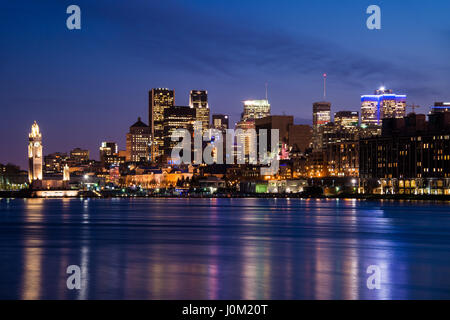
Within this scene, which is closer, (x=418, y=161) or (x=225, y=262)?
(x=225, y=262)

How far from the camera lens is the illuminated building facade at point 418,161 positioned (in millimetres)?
176375

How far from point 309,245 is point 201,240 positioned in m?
8.76

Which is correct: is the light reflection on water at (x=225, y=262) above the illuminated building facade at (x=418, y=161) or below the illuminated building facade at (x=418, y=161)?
below

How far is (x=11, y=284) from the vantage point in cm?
2805

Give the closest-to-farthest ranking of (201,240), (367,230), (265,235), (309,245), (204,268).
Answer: (204,268) → (309,245) → (201,240) → (265,235) → (367,230)

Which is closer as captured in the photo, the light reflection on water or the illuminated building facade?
the light reflection on water

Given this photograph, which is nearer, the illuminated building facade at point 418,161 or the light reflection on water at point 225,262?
the light reflection on water at point 225,262

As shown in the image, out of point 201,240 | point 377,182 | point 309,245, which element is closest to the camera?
point 309,245

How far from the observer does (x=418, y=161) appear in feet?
606

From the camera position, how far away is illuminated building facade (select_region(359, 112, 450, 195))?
176 meters

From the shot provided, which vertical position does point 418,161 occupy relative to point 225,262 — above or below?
above

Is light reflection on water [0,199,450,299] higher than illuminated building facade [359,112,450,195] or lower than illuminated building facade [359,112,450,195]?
lower
